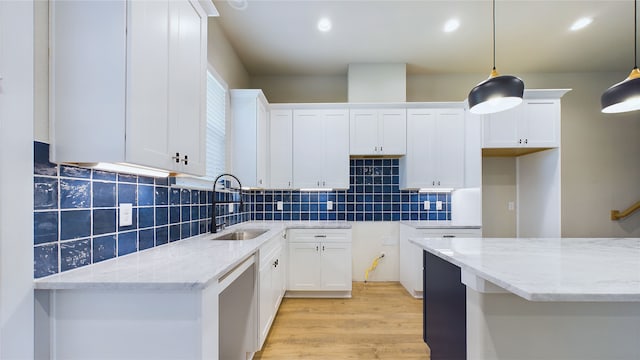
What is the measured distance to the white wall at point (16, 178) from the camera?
0.96 meters

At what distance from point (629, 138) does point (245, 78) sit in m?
5.50

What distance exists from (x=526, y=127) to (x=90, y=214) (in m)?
4.19

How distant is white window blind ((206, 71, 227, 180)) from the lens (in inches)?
104

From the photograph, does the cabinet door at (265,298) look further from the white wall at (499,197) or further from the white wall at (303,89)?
the white wall at (499,197)

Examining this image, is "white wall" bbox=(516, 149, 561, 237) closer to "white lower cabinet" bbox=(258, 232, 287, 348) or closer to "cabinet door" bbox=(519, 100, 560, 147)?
"cabinet door" bbox=(519, 100, 560, 147)

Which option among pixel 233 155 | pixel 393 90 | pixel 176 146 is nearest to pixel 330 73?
pixel 393 90

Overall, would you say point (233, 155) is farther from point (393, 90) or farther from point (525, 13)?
point (525, 13)

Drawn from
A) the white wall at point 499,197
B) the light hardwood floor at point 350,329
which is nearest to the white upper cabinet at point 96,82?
the light hardwood floor at point 350,329

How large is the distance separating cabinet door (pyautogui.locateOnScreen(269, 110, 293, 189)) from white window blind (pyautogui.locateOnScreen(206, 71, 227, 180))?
0.73m

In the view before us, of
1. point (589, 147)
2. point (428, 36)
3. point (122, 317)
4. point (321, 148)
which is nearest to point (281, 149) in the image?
point (321, 148)

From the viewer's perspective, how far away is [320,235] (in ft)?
10.8

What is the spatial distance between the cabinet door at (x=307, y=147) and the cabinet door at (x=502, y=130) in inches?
78.7

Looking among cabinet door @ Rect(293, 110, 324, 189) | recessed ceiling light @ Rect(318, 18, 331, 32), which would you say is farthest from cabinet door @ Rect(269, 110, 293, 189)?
recessed ceiling light @ Rect(318, 18, 331, 32)

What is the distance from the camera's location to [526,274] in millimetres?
1084
